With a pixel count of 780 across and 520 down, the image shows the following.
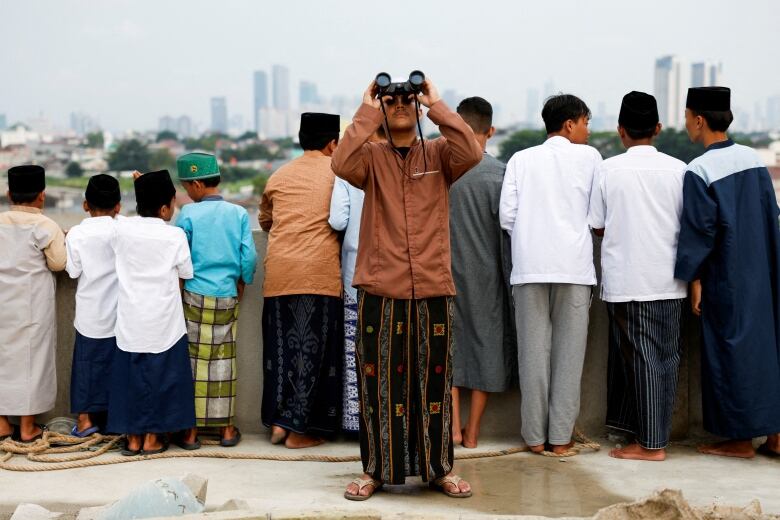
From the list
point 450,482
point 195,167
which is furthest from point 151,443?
point 450,482

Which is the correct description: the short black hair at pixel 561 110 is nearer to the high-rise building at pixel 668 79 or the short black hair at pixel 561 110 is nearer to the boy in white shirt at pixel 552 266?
the boy in white shirt at pixel 552 266

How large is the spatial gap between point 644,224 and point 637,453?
114 cm

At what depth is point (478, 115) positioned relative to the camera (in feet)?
16.9

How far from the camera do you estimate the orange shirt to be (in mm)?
5055

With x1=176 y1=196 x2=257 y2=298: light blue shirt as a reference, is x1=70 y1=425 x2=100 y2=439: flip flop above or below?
below

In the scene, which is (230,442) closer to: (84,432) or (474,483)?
(84,432)

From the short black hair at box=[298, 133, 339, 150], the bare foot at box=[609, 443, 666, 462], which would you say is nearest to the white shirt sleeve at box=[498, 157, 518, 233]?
the short black hair at box=[298, 133, 339, 150]

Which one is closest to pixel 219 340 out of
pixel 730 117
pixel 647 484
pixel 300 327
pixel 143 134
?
pixel 300 327

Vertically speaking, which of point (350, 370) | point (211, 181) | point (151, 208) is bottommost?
point (350, 370)

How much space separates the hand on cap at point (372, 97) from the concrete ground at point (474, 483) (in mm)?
1645

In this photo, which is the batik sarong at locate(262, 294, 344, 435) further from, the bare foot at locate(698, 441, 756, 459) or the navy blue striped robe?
the bare foot at locate(698, 441, 756, 459)

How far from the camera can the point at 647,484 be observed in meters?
4.52

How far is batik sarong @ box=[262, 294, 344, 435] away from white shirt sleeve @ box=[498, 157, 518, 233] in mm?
955

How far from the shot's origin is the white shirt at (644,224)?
480 cm
